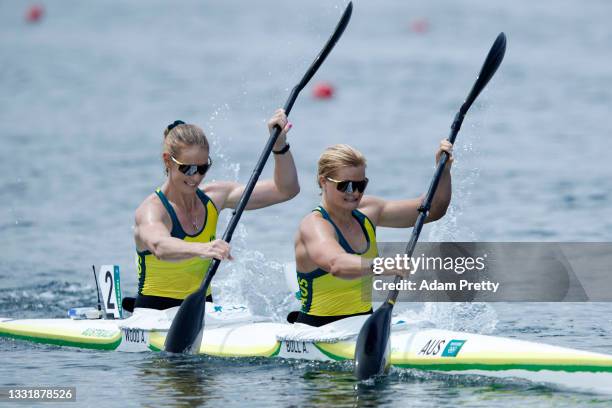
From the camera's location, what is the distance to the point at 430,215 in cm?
956

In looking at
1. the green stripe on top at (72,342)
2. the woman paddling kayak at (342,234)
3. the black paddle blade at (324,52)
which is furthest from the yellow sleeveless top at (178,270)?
the black paddle blade at (324,52)

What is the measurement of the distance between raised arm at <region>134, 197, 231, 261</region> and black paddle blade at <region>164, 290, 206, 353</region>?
387mm

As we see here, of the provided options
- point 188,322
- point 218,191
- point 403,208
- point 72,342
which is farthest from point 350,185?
point 72,342

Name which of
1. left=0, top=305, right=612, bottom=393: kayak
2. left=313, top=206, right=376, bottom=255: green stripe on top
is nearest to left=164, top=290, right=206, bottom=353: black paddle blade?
left=0, top=305, right=612, bottom=393: kayak

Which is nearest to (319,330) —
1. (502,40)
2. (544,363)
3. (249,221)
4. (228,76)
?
(544,363)

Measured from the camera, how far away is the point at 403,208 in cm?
947

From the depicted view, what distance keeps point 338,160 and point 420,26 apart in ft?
110

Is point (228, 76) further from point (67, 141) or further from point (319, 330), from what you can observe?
point (319, 330)

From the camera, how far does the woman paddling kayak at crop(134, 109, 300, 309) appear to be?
9.81 metres

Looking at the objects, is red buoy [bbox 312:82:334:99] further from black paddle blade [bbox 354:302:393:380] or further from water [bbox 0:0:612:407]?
black paddle blade [bbox 354:302:393:380]

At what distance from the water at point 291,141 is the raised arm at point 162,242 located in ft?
3.07

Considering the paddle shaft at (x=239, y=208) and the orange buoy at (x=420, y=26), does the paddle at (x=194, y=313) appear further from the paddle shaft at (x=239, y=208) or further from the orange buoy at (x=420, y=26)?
the orange buoy at (x=420, y=26)

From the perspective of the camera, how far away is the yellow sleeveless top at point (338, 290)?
9141 millimetres

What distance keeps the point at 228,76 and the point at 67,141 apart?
356 inches
